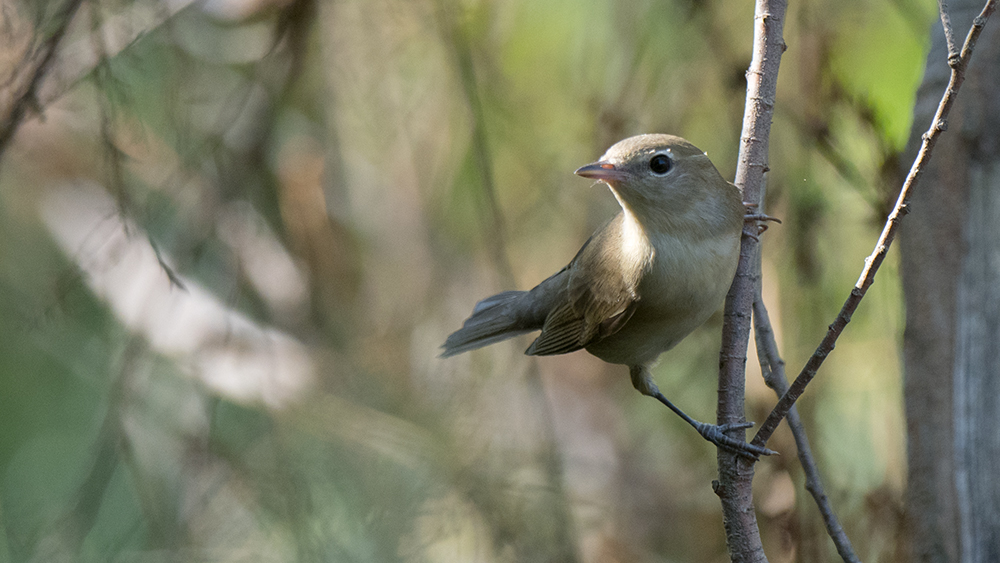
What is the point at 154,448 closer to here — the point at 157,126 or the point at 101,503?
the point at 101,503

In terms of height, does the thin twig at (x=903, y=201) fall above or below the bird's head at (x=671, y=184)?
above

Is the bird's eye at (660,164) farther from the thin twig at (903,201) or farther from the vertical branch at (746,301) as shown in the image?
the thin twig at (903,201)

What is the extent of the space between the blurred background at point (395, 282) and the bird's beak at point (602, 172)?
1.11 metres

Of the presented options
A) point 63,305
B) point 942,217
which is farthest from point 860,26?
point 63,305

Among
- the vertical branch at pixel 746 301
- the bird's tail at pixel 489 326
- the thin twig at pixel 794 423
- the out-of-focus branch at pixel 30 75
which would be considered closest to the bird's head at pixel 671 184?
the vertical branch at pixel 746 301

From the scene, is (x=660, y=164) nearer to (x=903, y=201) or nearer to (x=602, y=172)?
(x=602, y=172)

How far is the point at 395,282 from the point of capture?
4.84 metres

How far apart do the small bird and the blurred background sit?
0.84 metres

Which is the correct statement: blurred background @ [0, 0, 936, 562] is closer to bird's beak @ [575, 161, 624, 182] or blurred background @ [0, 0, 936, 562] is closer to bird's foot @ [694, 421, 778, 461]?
bird's beak @ [575, 161, 624, 182]

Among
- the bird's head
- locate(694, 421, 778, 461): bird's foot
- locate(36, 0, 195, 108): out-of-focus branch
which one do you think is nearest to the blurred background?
locate(36, 0, 195, 108): out-of-focus branch

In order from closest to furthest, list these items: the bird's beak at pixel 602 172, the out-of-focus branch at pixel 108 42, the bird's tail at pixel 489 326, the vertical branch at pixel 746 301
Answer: the vertical branch at pixel 746 301 → the bird's beak at pixel 602 172 → the out-of-focus branch at pixel 108 42 → the bird's tail at pixel 489 326

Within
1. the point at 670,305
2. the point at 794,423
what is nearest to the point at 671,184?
the point at 670,305

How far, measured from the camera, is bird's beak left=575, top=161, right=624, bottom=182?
2387 mm

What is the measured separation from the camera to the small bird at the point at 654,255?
2471 millimetres
